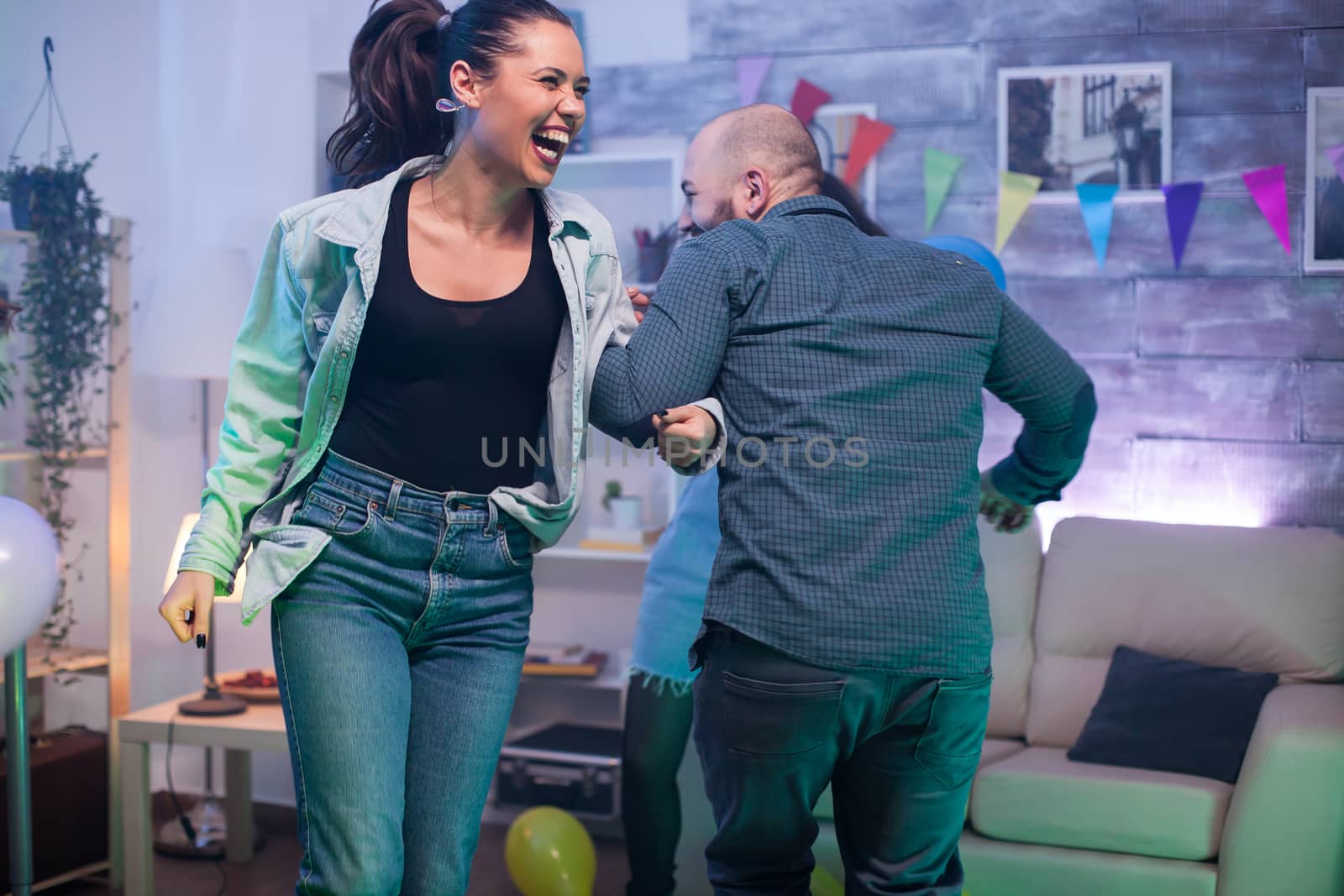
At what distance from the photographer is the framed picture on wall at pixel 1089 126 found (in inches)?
131

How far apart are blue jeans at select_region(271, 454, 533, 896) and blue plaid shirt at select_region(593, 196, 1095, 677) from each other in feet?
0.90

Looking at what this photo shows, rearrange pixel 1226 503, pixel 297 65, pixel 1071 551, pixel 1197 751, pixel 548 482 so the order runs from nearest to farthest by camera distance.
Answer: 1. pixel 548 482
2. pixel 1197 751
3. pixel 1071 551
4. pixel 1226 503
5. pixel 297 65

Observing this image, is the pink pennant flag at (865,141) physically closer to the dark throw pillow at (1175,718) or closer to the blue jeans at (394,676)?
the dark throw pillow at (1175,718)

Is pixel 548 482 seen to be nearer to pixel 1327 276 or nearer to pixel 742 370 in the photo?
pixel 742 370

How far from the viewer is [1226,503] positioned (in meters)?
3.34

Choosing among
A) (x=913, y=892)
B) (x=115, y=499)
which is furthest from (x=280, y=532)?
(x=115, y=499)

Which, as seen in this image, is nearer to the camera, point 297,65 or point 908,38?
point 908,38

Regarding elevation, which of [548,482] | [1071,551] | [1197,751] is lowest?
[1197,751]

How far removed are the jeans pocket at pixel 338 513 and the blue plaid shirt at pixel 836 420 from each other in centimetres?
34

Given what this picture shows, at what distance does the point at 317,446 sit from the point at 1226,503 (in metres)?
2.65

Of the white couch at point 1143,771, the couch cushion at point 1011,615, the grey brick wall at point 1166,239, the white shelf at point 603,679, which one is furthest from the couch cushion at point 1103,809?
the white shelf at point 603,679

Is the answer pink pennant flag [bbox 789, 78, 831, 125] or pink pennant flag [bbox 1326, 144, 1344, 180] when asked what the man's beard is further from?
pink pennant flag [bbox 1326, 144, 1344, 180]

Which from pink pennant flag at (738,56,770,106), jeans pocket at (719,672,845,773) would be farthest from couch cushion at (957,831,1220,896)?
pink pennant flag at (738,56,770,106)

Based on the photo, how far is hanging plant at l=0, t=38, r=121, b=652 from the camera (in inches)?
123
